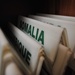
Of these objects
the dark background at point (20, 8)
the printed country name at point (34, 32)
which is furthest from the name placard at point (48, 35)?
the dark background at point (20, 8)

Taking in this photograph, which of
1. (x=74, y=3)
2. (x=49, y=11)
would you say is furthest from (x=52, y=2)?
(x=74, y=3)

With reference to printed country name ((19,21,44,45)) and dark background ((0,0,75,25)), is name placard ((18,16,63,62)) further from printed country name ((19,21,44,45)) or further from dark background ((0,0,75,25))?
dark background ((0,0,75,25))

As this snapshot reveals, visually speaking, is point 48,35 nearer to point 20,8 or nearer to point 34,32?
point 34,32

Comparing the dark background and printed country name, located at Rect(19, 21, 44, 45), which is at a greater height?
the dark background

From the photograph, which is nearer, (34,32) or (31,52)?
(31,52)

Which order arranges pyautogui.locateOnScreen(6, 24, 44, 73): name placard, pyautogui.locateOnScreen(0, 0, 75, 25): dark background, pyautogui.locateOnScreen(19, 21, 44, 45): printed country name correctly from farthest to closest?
pyautogui.locateOnScreen(0, 0, 75, 25): dark background < pyautogui.locateOnScreen(19, 21, 44, 45): printed country name < pyautogui.locateOnScreen(6, 24, 44, 73): name placard

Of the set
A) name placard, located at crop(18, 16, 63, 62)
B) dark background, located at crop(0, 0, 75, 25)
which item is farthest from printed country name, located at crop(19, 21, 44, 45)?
dark background, located at crop(0, 0, 75, 25)

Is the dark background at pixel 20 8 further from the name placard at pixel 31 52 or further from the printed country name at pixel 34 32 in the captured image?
the name placard at pixel 31 52

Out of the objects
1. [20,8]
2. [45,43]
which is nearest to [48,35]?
[45,43]

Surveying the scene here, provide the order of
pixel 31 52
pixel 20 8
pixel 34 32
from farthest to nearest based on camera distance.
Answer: pixel 20 8
pixel 34 32
pixel 31 52

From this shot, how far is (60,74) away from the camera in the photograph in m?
0.48

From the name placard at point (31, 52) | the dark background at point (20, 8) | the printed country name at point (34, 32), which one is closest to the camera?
the name placard at point (31, 52)

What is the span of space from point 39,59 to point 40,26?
0.53 ft

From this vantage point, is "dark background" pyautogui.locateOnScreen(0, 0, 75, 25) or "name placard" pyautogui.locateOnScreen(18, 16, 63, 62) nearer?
"name placard" pyautogui.locateOnScreen(18, 16, 63, 62)
